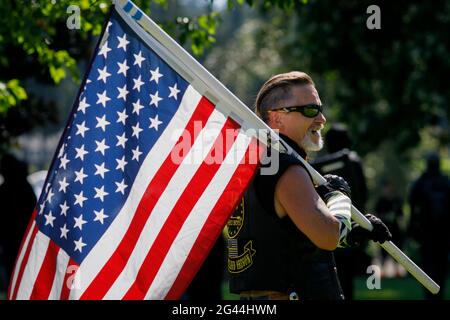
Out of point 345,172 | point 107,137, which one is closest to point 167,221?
point 107,137

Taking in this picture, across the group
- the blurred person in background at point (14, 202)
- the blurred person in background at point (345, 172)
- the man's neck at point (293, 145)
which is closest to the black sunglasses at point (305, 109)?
the man's neck at point (293, 145)

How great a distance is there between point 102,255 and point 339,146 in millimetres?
5928

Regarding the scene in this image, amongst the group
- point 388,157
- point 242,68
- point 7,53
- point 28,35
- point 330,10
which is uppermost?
point 28,35

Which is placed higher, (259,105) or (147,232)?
(259,105)

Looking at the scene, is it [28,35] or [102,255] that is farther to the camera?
[28,35]

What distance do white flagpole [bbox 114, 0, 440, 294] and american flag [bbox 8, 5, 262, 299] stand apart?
4 cm

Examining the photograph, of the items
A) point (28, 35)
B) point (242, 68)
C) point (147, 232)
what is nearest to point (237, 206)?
point (147, 232)

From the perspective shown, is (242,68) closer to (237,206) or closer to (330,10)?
(330,10)

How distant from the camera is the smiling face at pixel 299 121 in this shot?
4980mm

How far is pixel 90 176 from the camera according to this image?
4.99 m

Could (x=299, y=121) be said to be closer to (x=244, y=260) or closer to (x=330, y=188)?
(x=330, y=188)

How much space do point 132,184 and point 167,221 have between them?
0.87 ft

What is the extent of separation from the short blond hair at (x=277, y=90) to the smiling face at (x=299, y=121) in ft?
0.08
